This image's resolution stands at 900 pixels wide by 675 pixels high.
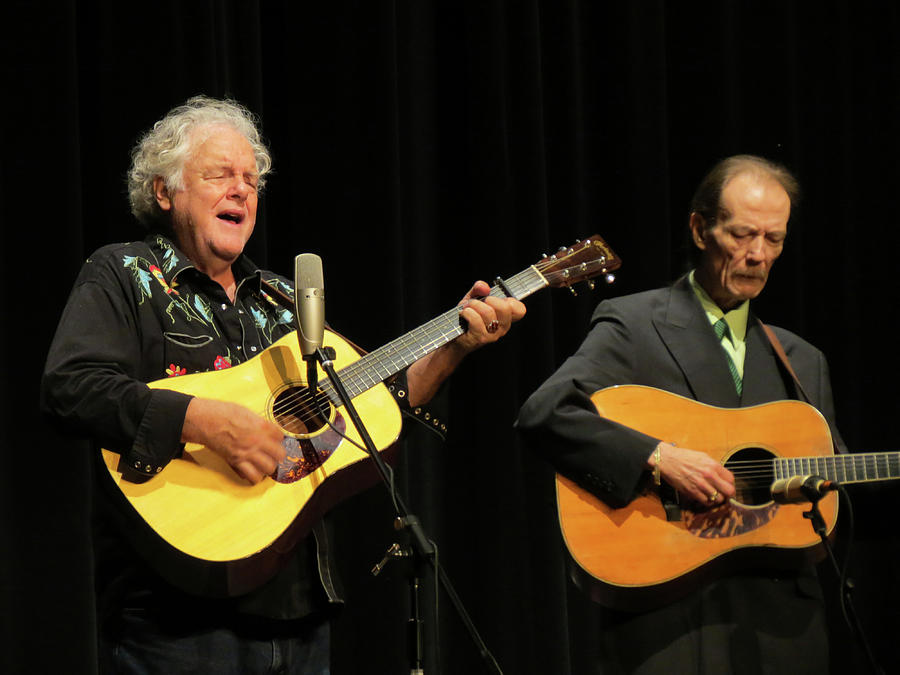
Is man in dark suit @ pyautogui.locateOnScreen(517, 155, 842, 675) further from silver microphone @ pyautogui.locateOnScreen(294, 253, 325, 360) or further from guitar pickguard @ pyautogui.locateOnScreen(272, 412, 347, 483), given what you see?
silver microphone @ pyautogui.locateOnScreen(294, 253, 325, 360)

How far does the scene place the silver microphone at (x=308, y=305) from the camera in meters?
1.95

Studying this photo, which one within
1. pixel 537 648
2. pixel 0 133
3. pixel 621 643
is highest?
pixel 0 133

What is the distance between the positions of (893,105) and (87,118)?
3354 millimetres

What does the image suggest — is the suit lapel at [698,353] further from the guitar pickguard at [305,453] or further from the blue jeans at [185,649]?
the blue jeans at [185,649]

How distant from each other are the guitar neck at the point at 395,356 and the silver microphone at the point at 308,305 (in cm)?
41

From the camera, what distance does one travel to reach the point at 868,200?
4383 mm

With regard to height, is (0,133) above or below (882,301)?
above

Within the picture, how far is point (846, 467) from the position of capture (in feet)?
8.30

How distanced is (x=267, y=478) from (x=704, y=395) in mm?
1152

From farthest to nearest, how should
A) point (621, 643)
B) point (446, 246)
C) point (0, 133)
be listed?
1. point (446, 246)
2. point (0, 133)
3. point (621, 643)

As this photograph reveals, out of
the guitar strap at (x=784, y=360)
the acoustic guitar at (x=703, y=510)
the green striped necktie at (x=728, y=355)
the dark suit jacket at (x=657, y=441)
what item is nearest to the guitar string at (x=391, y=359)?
the dark suit jacket at (x=657, y=441)

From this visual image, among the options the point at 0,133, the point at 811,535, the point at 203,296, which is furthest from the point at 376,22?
the point at 811,535

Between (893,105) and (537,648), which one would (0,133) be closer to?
(537,648)

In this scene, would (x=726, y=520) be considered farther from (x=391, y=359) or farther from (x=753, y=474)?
(x=391, y=359)
